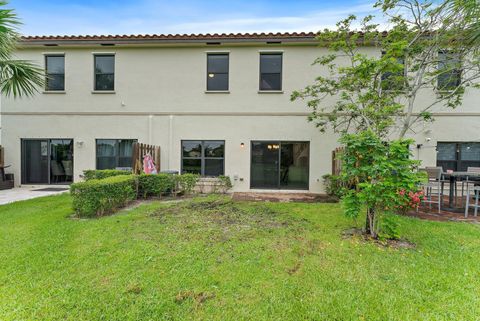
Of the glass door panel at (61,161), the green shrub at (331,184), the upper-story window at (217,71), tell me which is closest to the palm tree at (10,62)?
the glass door panel at (61,161)

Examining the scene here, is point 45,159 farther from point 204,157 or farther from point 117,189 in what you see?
point 204,157

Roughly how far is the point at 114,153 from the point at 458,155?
1504 cm

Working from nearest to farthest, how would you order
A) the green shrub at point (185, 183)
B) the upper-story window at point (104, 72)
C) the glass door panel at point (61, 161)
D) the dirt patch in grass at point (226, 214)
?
the dirt patch in grass at point (226, 214) < the green shrub at point (185, 183) < the upper-story window at point (104, 72) < the glass door panel at point (61, 161)

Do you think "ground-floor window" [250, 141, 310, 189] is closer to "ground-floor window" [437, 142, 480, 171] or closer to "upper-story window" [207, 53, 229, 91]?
"upper-story window" [207, 53, 229, 91]

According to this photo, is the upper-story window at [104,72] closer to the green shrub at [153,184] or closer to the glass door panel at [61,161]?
the glass door panel at [61,161]

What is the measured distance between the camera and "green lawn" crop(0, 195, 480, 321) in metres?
2.57

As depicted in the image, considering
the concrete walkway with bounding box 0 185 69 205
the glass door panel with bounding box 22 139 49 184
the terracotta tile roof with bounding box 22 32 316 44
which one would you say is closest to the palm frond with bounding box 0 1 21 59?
the terracotta tile roof with bounding box 22 32 316 44

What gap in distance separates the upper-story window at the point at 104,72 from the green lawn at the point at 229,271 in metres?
7.04

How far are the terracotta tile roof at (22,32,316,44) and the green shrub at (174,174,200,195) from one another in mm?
5853

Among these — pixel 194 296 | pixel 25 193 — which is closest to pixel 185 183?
pixel 25 193

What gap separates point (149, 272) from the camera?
3.31 meters

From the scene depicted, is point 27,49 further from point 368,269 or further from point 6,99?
point 368,269

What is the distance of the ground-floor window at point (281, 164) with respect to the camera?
34.1ft

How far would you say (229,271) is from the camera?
11.0ft
